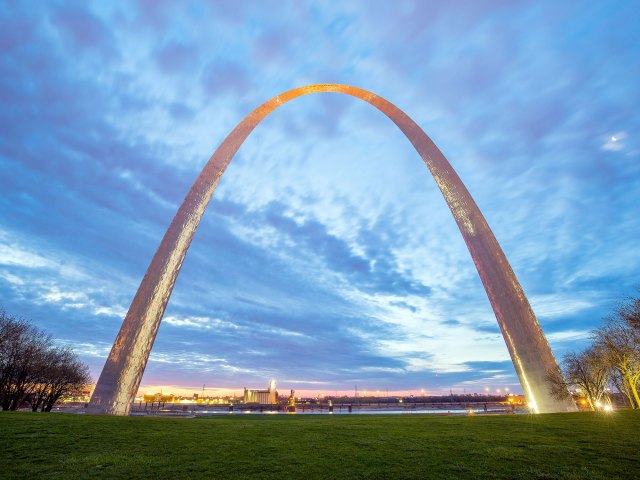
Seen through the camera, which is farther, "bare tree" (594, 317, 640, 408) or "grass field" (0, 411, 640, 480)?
"bare tree" (594, 317, 640, 408)

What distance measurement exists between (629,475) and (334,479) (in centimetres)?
617

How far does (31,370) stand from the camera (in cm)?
3506

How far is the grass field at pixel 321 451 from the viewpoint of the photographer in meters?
7.55

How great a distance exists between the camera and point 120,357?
61.7 feet

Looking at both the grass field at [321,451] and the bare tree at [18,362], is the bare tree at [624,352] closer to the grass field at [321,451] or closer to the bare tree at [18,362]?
the grass field at [321,451]

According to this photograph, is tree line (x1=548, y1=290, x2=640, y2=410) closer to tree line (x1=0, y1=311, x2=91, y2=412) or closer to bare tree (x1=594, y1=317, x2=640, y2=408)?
bare tree (x1=594, y1=317, x2=640, y2=408)

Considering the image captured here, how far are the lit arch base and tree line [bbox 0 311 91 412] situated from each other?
62.8 feet

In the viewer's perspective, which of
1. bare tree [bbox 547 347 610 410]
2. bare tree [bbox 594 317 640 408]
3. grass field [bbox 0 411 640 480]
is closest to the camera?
grass field [bbox 0 411 640 480]

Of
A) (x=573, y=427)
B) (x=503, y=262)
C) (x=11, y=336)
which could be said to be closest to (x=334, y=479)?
(x=573, y=427)

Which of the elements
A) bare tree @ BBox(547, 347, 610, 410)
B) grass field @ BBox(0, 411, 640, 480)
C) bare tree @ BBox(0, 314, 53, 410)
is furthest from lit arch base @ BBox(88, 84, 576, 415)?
bare tree @ BBox(0, 314, 53, 410)

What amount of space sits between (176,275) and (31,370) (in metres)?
26.8

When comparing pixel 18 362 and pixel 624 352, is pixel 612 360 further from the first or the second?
pixel 18 362

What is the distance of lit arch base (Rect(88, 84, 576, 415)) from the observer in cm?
1809

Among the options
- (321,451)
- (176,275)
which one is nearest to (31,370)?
(176,275)
